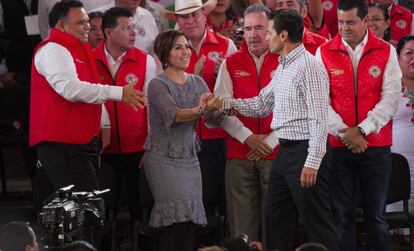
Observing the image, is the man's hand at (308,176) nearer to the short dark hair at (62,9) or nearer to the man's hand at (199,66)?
the man's hand at (199,66)

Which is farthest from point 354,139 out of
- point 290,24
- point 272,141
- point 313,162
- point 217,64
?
point 217,64

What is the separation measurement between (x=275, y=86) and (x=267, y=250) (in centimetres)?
117

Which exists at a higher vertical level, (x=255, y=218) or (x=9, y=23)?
(x=9, y=23)

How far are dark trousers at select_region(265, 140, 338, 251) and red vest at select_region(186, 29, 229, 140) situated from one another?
1272mm

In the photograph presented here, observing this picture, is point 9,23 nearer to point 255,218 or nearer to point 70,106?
point 70,106

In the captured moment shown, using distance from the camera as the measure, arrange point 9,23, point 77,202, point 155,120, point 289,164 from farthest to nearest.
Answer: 1. point 9,23
2. point 155,120
3. point 289,164
4. point 77,202

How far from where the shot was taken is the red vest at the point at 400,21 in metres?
10.3

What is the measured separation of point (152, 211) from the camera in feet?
26.5

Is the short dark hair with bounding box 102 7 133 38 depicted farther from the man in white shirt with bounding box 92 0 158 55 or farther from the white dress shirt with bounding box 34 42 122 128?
the white dress shirt with bounding box 34 42 122 128

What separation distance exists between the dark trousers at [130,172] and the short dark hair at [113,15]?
3.30 ft

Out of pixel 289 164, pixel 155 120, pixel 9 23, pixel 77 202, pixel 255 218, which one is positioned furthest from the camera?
pixel 9 23

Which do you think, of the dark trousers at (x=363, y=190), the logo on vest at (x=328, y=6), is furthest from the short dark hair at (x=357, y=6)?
the logo on vest at (x=328, y=6)

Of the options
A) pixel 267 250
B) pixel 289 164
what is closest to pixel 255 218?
pixel 267 250

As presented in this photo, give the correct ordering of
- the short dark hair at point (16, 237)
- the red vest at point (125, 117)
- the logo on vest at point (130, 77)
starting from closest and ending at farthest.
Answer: the short dark hair at point (16, 237) < the red vest at point (125, 117) < the logo on vest at point (130, 77)
